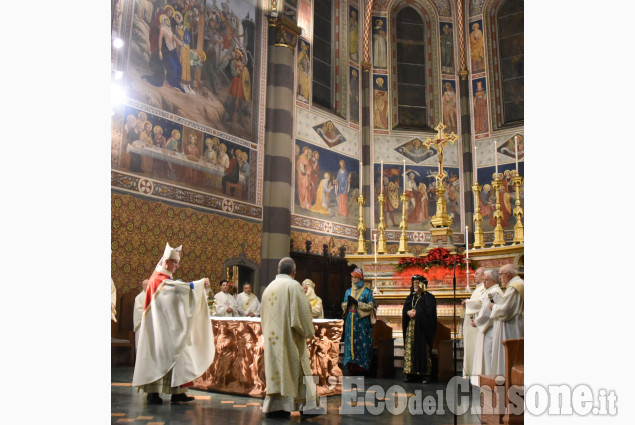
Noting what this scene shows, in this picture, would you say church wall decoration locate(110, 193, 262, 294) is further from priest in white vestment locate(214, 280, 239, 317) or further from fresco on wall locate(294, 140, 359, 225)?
fresco on wall locate(294, 140, 359, 225)

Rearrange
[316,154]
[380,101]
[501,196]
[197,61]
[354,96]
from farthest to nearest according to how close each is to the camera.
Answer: [380,101]
[354,96]
[501,196]
[316,154]
[197,61]

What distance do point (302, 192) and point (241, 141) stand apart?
2.54m

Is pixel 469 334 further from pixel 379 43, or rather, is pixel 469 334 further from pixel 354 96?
pixel 379 43

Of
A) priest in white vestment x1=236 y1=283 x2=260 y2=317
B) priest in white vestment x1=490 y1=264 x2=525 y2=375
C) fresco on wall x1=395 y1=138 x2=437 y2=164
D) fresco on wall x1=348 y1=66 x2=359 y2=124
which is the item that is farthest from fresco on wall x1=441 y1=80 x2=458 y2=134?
priest in white vestment x1=490 y1=264 x2=525 y2=375

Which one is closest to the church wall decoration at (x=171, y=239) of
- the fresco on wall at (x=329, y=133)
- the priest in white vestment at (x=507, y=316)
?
the fresco on wall at (x=329, y=133)

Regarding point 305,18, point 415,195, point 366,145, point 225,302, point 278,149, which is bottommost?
point 225,302

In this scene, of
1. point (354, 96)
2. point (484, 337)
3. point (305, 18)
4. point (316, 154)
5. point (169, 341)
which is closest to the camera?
point (169, 341)

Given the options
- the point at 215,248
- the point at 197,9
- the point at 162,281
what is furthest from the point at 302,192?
the point at 162,281

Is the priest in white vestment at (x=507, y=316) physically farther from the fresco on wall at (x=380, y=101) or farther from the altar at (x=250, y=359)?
the fresco on wall at (x=380, y=101)

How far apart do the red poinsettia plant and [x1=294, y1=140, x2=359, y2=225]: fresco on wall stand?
4.81m

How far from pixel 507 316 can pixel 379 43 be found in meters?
15.0

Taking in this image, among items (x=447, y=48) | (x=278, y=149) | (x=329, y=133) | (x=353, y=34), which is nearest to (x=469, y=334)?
(x=278, y=149)

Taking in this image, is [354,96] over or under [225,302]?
over

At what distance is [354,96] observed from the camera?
18.4 m
